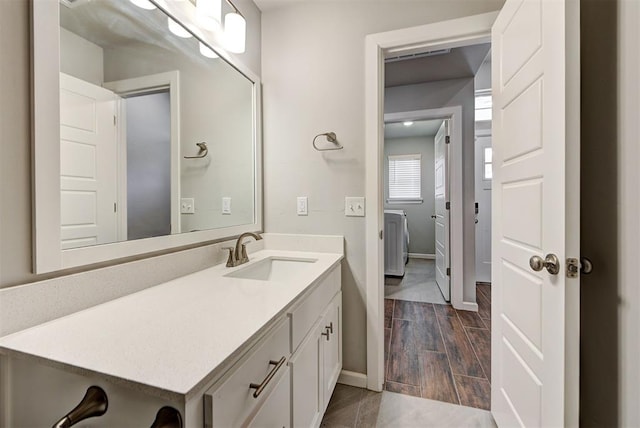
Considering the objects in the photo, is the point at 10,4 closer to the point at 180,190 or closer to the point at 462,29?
the point at 180,190

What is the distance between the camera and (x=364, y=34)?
5.53ft

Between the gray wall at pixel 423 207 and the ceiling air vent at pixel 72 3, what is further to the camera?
the gray wall at pixel 423 207

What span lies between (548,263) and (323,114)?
136 centimetres

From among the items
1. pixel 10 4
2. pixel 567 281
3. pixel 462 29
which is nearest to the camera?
pixel 10 4

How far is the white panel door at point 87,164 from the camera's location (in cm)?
83

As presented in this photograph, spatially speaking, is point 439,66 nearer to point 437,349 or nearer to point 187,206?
point 437,349

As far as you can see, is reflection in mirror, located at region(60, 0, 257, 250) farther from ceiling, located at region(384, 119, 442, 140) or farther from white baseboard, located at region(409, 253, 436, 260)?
white baseboard, located at region(409, 253, 436, 260)

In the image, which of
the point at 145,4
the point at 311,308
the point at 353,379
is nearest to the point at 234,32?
the point at 145,4

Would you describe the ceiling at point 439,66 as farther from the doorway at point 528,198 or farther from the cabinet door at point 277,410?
the cabinet door at point 277,410

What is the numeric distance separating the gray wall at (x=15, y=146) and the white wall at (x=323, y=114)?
1.24m

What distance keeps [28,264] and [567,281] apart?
153 cm

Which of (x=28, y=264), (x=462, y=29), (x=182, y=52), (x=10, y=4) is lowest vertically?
(x=28, y=264)

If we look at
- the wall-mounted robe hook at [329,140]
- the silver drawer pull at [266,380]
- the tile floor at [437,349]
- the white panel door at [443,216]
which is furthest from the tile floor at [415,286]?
the silver drawer pull at [266,380]

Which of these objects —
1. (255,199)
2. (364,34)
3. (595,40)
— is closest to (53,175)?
(255,199)
